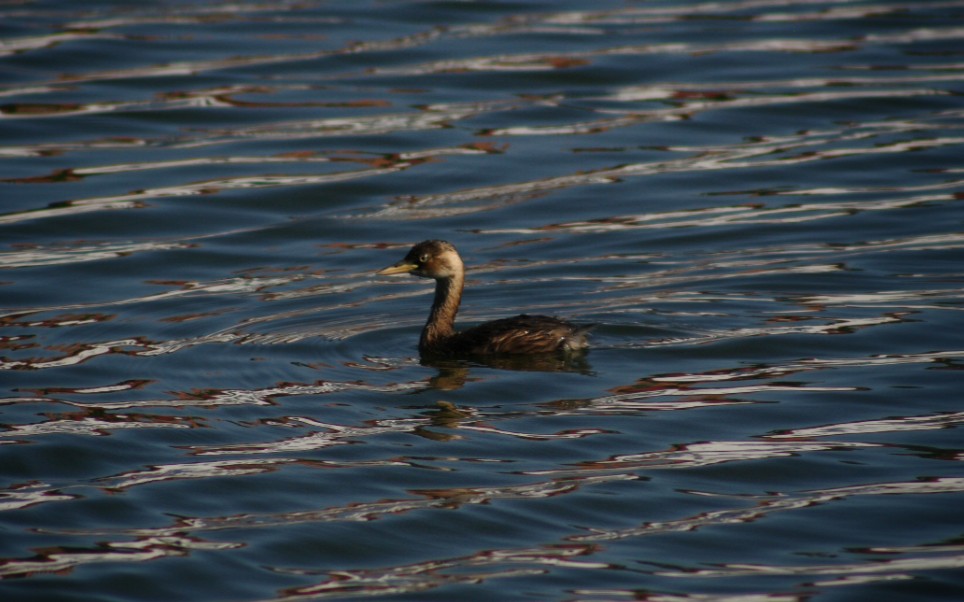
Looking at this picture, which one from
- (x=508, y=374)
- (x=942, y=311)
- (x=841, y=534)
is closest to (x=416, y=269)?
(x=508, y=374)

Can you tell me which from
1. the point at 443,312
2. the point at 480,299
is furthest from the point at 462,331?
the point at 480,299

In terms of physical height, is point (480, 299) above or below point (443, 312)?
below

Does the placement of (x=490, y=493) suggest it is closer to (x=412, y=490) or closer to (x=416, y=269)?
(x=412, y=490)

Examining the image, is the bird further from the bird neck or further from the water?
the water

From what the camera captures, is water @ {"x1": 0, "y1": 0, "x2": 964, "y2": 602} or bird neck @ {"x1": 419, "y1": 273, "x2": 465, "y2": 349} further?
bird neck @ {"x1": 419, "y1": 273, "x2": 465, "y2": 349}

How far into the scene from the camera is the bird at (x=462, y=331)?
967cm

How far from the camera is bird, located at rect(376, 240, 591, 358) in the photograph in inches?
381

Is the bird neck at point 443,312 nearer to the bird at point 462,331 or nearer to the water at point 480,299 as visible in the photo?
the bird at point 462,331

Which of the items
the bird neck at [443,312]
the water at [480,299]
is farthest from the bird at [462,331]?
the water at [480,299]

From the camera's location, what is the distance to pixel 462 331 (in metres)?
10.3

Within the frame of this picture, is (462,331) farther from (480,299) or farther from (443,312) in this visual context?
(480,299)

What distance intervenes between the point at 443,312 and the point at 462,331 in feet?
0.67

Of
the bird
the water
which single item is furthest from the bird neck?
the water

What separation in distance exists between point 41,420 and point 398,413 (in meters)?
2.06
